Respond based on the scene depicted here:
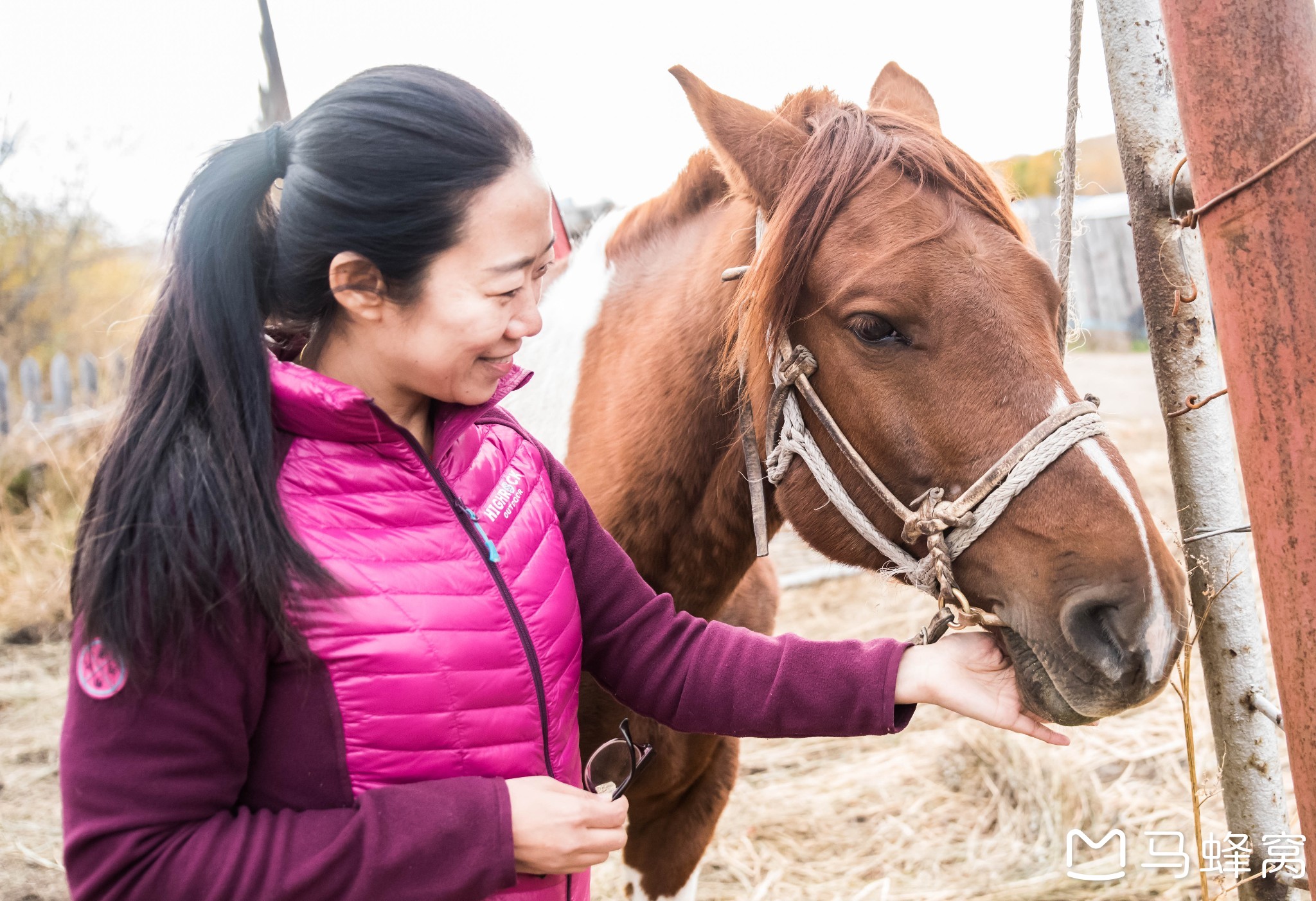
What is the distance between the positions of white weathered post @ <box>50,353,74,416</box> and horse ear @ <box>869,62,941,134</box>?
7316mm

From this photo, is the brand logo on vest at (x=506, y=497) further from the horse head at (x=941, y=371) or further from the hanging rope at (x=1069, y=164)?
the hanging rope at (x=1069, y=164)

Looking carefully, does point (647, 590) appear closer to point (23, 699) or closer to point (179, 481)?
point (179, 481)

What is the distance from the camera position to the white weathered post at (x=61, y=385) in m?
7.31

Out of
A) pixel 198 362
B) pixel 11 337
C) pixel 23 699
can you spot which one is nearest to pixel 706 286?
pixel 198 362

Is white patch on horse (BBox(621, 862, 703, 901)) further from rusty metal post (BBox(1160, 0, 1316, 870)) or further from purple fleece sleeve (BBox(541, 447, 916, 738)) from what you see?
rusty metal post (BBox(1160, 0, 1316, 870))

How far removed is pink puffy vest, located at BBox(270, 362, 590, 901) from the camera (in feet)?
3.69

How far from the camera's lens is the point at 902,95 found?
6.89 ft

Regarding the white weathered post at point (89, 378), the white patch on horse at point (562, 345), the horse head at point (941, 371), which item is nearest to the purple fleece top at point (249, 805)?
the horse head at point (941, 371)

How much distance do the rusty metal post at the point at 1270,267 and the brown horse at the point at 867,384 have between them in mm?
168

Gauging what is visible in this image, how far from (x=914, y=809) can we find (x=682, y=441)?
7.35 ft

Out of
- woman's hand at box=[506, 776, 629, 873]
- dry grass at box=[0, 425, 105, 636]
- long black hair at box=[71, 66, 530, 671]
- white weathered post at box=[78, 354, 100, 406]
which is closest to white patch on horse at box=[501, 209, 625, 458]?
long black hair at box=[71, 66, 530, 671]

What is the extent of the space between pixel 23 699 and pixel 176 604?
4.32 meters

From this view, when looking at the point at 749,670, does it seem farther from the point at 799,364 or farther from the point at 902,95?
the point at 902,95

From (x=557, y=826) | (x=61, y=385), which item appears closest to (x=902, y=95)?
(x=557, y=826)
